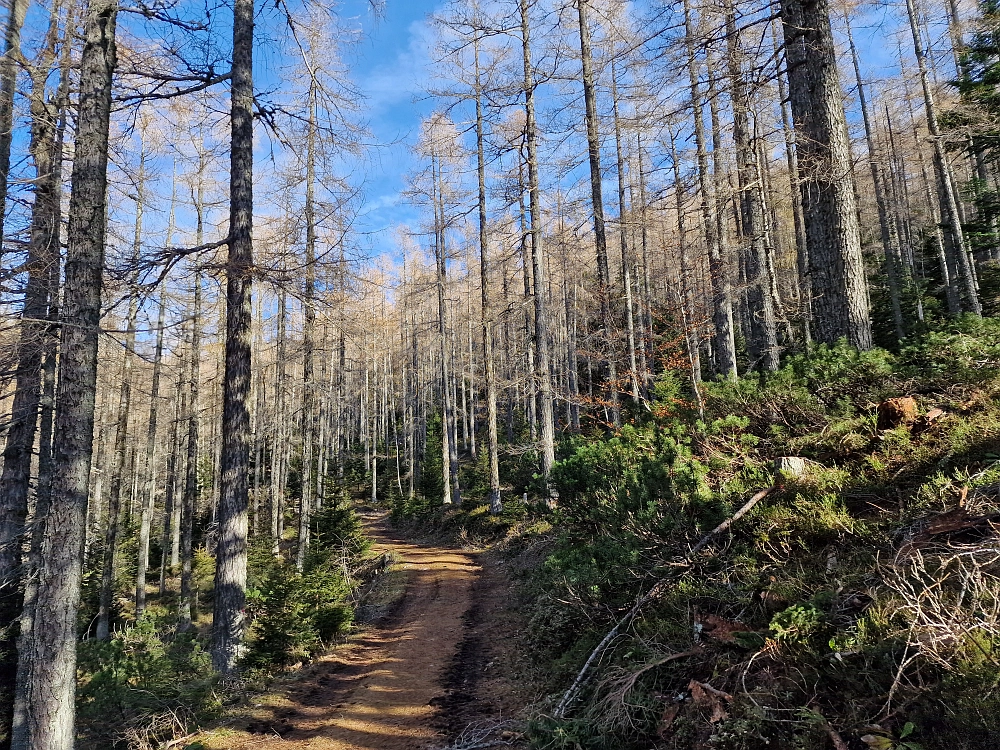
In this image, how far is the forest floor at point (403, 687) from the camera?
4934mm

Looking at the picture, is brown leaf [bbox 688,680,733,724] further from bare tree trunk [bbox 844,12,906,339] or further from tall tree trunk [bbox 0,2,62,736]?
bare tree trunk [bbox 844,12,906,339]

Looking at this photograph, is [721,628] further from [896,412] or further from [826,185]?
[826,185]

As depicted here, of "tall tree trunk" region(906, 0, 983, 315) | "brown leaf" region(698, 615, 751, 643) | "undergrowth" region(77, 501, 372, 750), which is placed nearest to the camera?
"brown leaf" region(698, 615, 751, 643)

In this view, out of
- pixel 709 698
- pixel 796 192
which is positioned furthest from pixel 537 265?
pixel 709 698

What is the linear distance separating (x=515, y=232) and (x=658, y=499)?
1068cm

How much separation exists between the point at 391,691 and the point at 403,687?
157 mm

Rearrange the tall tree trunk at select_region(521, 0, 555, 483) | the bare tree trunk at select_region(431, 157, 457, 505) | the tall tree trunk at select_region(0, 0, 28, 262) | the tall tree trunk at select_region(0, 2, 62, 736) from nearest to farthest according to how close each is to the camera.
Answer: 1. the tall tree trunk at select_region(0, 0, 28, 262)
2. the tall tree trunk at select_region(0, 2, 62, 736)
3. the tall tree trunk at select_region(521, 0, 555, 483)
4. the bare tree trunk at select_region(431, 157, 457, 505)

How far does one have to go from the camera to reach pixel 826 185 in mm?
6285

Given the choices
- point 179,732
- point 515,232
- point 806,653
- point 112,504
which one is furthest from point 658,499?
point 112,504

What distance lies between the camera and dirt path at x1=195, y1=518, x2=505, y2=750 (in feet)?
16.2

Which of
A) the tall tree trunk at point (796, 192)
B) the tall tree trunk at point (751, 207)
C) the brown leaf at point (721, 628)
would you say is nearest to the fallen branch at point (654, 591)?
the brown leaf at point (721, 628)

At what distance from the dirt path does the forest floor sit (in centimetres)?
1

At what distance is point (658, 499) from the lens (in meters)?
4.70

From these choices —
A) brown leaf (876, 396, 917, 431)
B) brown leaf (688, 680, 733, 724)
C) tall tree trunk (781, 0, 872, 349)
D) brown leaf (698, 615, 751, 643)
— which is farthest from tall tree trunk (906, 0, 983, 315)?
brown leaf (688, 680, 733, 724)
